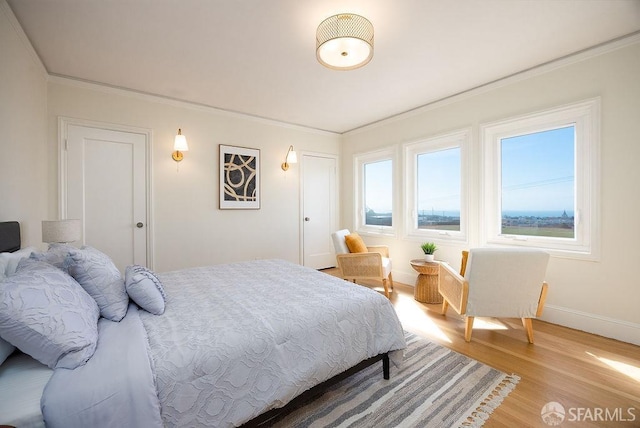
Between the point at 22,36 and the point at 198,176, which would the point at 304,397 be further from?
the point at 22,36

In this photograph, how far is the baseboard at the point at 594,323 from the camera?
7.97 feet

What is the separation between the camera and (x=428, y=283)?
3.46 metres

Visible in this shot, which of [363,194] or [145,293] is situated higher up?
[363,194]

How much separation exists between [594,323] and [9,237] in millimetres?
4827

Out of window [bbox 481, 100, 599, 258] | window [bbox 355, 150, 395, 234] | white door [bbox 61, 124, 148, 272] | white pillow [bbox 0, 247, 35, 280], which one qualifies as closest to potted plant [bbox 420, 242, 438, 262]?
window [bbox 481, 100, 599, 258]

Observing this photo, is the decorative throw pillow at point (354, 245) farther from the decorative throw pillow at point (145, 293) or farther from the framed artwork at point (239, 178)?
the decorative throw pillow at point (145, 293)

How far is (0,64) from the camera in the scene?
1971 millimetres

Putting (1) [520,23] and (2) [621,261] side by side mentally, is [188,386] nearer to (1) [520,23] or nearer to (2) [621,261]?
(1) [520,23]

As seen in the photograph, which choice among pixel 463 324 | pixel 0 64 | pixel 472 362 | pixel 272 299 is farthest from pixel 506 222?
pixel 0 64

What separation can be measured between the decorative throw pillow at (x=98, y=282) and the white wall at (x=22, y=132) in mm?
1062

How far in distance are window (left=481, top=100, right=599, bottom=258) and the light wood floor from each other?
88 centimetres

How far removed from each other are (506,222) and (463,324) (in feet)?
4.53

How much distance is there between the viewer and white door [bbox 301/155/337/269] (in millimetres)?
5027

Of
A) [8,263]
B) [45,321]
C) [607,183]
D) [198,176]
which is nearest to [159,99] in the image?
[198,176]
